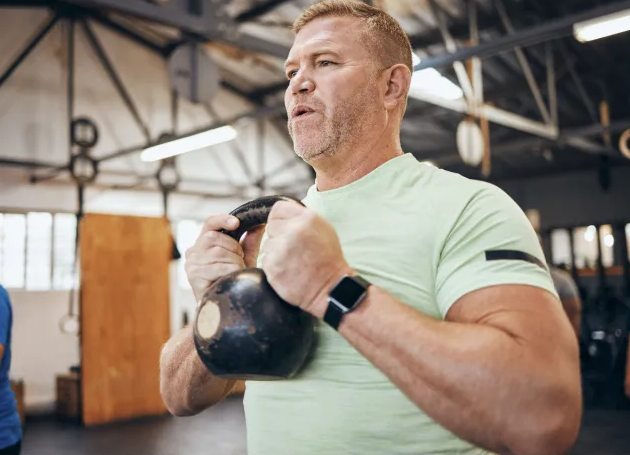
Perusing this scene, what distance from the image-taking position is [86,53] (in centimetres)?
987

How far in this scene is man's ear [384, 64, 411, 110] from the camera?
1.27 m

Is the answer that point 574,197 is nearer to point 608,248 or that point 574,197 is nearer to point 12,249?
point 608,248

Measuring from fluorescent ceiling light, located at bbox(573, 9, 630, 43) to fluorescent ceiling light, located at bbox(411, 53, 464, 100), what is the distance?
193 centimetres


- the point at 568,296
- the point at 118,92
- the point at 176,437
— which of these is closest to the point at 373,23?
the point at 568,296

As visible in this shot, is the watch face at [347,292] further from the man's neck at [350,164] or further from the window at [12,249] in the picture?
the window at [12,249]

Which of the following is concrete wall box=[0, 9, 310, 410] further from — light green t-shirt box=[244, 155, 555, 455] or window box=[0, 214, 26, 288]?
light green t-shirt box=[244, 155, 555, 455]

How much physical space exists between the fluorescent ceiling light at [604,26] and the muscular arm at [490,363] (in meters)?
4.10

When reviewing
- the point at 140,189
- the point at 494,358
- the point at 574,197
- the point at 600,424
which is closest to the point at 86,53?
the point at 140,189

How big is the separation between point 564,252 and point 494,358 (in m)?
13.4

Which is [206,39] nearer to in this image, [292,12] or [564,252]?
[292,12]

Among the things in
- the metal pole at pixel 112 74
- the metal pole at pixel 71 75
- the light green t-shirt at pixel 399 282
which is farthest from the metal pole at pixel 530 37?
the metal pole at pixel 71 75

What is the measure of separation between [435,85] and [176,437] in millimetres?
5230

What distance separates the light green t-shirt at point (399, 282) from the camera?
97cm

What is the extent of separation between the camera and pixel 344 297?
0.91 m
